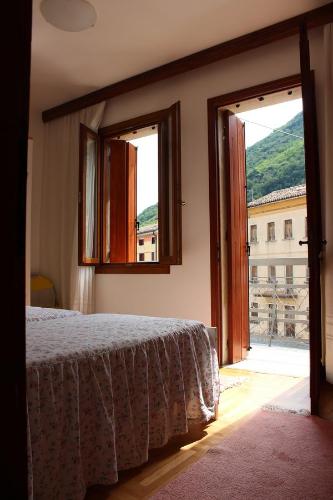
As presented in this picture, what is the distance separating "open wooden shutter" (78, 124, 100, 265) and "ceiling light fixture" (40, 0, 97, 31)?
1.19 meters

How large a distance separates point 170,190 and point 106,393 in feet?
8.28

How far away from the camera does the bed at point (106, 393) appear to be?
1267mm

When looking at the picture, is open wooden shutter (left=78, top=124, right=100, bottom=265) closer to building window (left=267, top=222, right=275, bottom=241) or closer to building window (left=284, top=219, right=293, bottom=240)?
building window (left=284, top=219, right=293, bottom=240)

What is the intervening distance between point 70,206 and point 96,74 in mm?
1419

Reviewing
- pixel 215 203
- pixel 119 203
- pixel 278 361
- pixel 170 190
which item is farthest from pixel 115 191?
pixel 278 361

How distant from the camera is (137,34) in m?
3.28

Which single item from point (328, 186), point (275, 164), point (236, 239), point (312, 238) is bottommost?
point (312, 238)

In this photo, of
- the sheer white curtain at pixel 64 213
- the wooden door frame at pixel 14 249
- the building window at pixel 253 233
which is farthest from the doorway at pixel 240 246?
the building window at pixel 253 233

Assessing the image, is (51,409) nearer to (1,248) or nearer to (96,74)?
(1,248)

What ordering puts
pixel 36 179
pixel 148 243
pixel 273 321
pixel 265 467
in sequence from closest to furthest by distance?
1. pixel 265 467
2. pixel 36 179
3. pixel 273 321
4. pixel 148 243

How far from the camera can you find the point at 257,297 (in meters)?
6.07

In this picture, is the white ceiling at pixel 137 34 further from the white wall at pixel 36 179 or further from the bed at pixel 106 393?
the bed at pixel 106 393

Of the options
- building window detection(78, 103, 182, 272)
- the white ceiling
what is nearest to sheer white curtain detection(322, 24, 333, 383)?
the white ceiling

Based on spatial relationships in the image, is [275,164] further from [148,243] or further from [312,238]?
[312,238]
